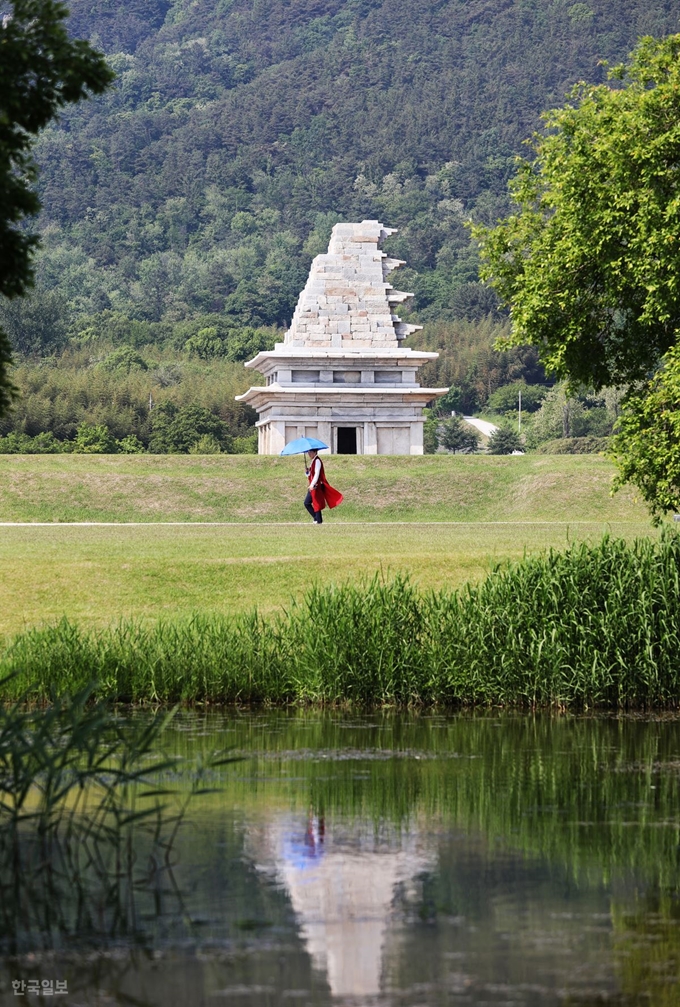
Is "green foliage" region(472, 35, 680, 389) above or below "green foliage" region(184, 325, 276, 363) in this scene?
below

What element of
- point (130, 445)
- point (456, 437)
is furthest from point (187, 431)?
point (456, 437)

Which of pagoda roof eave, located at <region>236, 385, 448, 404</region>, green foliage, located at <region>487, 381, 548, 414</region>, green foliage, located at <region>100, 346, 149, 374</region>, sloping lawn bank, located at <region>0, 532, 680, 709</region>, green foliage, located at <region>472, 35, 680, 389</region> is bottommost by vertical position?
sloping lawn bank, located at <region>0, 532, 680, 709</region>

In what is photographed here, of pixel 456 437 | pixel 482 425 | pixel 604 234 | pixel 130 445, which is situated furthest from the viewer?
pixel 482 425

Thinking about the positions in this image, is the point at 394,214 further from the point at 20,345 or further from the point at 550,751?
the point at 550,751

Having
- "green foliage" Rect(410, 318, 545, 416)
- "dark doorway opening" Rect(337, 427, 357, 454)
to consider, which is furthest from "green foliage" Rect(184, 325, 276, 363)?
"dark doorway opening" Rect(337, 427, 357, 454)

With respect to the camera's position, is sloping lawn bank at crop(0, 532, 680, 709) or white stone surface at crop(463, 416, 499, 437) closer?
sloping lawn bank at crop(0, 532, 680, 709)

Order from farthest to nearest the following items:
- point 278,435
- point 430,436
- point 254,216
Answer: point 254,216 → point 430,436 → point 278,435

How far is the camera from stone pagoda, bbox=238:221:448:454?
59469 mm

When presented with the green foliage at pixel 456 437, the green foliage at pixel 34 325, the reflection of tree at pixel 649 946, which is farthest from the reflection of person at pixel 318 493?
the green foliage at pixel 34 325

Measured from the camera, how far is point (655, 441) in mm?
20156

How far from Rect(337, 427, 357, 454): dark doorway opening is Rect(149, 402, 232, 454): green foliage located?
18.7 m

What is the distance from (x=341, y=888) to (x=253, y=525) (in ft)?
86.5

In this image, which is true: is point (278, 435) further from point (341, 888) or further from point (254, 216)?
point (254, 216)

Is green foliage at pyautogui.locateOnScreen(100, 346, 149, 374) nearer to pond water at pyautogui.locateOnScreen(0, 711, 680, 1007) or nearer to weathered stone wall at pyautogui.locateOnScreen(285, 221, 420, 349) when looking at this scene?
weathered stone wall at pyautogui.locateOnScreen(285, 221, 420, 349)
